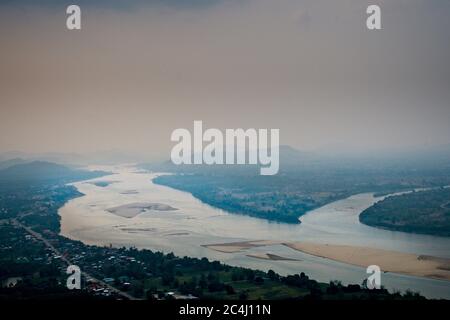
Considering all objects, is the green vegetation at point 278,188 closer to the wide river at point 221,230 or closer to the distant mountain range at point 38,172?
the wide river at point 221,230

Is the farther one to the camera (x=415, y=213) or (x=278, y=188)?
(x=278, y=188)

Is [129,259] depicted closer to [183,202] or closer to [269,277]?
[269,277]

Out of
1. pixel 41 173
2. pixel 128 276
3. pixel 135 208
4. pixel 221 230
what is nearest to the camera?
pixel 128 276

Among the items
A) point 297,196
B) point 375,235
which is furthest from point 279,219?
point 375,235

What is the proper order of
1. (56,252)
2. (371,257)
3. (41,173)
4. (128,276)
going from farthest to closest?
(41,173) < (56,252) < (371,257) < (128,276)

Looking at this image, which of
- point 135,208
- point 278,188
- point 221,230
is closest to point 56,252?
point 135,208

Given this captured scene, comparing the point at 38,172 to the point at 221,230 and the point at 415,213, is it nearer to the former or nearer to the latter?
the point at 221,230

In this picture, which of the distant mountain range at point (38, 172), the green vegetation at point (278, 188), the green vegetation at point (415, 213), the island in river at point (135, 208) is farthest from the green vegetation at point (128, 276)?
the green vegetation at point (415, 213)

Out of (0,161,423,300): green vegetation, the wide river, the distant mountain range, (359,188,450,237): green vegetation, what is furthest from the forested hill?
(359,188,450,237): green vegetation
